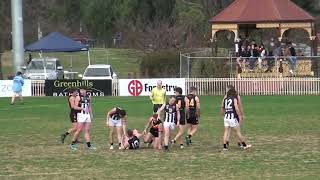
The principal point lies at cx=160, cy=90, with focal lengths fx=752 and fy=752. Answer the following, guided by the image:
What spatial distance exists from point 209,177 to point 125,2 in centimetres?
6284

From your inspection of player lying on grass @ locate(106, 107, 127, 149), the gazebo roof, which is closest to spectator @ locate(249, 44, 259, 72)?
the gazebo roof

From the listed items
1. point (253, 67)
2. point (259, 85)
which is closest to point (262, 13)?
point (253, 67)

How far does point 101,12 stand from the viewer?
84.8 metres

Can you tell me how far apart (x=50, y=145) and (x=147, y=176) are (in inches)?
248

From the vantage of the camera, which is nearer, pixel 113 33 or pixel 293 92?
pixel 293 92

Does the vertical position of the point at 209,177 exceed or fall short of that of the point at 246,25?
it falls short

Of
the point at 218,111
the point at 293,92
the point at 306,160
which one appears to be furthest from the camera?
the point at 293,92

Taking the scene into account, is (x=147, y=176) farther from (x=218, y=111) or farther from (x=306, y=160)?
(x=218, y=111)

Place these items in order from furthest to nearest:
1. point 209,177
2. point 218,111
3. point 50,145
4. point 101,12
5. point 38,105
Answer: point 101,12
point 38,105
point 218,111
point 50,145
point 209,177

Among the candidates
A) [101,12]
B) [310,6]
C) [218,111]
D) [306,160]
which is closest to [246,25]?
[218,111]

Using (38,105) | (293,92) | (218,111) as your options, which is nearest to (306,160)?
(218,111)

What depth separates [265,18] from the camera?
140 ft

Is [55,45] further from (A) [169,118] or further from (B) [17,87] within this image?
(A) [169,118]

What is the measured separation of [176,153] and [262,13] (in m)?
26.6
